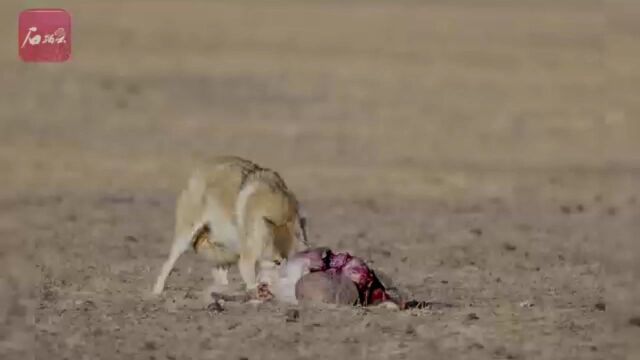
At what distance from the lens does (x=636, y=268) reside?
45.0ft

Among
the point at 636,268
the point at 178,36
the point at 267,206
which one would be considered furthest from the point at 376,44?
the point at 267,206

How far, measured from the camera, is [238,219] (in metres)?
11.2

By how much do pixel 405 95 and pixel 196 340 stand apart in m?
16.4

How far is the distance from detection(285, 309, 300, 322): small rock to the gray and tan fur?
22.2 inches

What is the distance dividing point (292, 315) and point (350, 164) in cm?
1024

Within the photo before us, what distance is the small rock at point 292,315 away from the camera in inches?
406

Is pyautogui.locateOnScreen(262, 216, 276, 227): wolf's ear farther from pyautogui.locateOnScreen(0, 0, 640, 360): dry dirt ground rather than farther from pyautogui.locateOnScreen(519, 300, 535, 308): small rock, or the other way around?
pyautogui.locateOnScreen(519, 300, 535, 308): small rock

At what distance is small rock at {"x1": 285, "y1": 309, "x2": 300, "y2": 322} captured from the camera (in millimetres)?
10320

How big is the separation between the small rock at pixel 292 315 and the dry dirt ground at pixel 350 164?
0.19 feet

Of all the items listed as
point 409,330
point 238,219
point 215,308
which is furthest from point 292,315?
A: point 238,219

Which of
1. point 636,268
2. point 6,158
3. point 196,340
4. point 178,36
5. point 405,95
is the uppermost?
point 178,36

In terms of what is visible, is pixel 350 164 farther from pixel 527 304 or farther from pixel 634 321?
pixel 634 321

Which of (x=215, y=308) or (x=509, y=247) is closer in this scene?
(x=215, y=308)

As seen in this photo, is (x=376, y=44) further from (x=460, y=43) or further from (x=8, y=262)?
(x=8, y=262)
